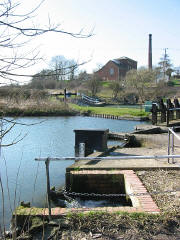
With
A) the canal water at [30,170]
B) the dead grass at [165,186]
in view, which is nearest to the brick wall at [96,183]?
the dead grass at [165,186]

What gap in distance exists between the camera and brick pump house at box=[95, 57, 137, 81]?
75.6 meters

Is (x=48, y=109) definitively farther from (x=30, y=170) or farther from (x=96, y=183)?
(x=96, y=183)

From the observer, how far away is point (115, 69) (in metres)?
75.9

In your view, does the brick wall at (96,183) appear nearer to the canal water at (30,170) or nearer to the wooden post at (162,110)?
the canal water at (30,170)

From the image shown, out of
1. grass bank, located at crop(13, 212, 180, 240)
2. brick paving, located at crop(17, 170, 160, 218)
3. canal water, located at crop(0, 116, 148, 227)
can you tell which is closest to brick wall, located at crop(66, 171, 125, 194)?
brick paving, located at crop(17, 170, 160, 218)

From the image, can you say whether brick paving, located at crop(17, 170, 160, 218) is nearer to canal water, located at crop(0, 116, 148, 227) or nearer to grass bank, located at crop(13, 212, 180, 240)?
grass bank, located at crop(13, 212, 180, 240)

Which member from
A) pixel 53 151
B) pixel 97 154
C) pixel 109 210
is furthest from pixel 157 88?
pixel 109 210

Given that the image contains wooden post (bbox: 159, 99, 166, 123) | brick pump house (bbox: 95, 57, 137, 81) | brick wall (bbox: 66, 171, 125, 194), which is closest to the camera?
brick wall (bbox: 66, 171, 125, 194)

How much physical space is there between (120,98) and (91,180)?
150 feet

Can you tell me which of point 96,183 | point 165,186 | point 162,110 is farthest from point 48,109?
point 165,186

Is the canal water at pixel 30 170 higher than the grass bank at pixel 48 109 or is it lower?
lower

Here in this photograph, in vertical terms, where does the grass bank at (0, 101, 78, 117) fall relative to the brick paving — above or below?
above

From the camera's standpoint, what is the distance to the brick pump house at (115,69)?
75600 mm

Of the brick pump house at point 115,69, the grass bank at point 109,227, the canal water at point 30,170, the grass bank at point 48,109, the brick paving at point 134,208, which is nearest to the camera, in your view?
the grass bank at point 109,227
